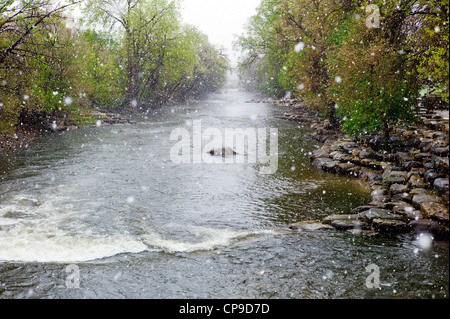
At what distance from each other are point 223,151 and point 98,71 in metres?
19.4

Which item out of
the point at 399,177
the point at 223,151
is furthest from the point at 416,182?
the point at 223,151

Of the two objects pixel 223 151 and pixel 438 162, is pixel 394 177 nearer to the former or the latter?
pixel 438 162

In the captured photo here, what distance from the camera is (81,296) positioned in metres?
6.16

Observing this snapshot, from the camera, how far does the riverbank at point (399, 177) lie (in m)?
8.51

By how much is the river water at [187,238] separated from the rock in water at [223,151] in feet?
7.60

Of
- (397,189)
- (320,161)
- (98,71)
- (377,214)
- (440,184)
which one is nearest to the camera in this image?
(377,214)

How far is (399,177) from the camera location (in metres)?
12.1

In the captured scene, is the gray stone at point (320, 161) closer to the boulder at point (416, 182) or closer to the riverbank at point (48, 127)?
the boulder at point (416, 182)

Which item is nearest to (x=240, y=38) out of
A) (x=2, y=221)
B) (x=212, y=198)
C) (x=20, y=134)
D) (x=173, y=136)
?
(x=173, y=136)

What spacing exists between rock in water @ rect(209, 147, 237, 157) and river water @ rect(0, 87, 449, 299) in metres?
2.32

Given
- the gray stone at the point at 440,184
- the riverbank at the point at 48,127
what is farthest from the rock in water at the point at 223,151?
the riverbank at the point at 48,127
